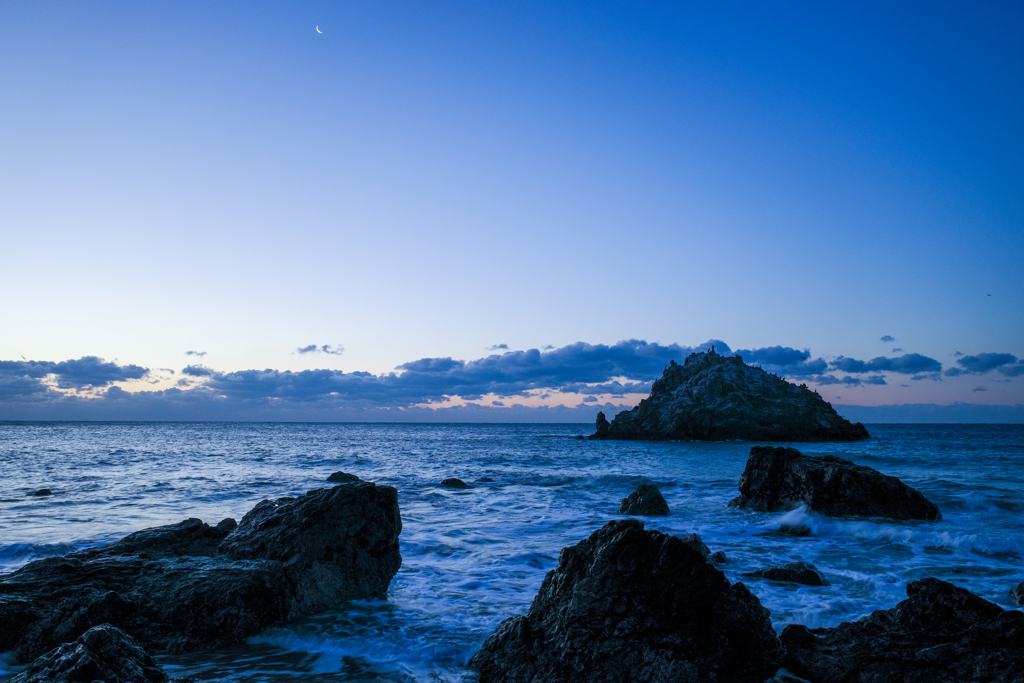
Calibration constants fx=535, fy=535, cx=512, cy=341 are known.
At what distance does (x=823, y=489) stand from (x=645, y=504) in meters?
4.86

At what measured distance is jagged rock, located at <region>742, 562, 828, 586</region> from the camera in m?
8.70

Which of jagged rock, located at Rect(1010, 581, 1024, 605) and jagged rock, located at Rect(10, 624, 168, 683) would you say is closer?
→ jagged rock, located at Rect(10, 624, 168, 683)

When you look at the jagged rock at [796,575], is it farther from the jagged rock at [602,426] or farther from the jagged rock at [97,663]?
the jagged rock at [602,426]

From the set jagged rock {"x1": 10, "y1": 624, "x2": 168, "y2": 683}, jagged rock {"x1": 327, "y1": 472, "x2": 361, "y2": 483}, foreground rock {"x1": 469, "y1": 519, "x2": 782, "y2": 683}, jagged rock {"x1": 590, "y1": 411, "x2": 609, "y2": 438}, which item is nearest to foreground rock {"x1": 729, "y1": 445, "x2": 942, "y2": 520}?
foreground rock {"x1": 469, "y1": 519, "x2": 782, "y2": 683}

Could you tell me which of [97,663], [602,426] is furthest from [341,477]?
[602,426]

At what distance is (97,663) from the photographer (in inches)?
161

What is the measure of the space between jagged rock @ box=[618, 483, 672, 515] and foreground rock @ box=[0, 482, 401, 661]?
8.86 metres

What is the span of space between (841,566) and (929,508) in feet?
21.9

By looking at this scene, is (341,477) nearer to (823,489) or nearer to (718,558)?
Answer: (718,558)

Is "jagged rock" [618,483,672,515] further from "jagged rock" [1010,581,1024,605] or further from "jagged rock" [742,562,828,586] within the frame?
"jagged rock" [1010,581,1024,605]

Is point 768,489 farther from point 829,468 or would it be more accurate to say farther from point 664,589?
point 664,589

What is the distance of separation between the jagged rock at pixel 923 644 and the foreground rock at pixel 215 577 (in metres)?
5.75

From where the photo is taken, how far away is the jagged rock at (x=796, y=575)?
870 cm

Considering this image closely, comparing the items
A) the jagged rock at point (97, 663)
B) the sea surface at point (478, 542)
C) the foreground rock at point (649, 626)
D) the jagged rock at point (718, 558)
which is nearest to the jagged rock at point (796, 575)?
the sea surface at point (478, 542)
